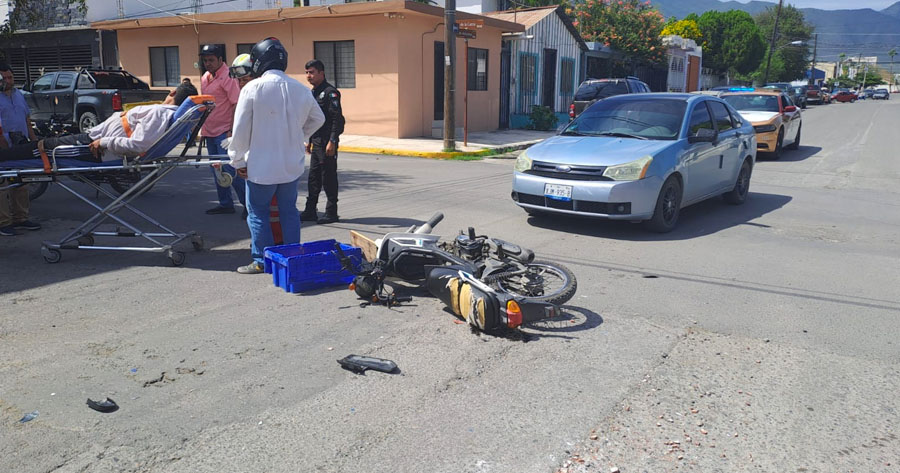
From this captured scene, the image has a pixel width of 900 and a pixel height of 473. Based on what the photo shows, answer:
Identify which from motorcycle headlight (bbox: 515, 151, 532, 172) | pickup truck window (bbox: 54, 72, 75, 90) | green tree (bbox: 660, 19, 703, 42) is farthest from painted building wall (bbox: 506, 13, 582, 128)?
green tree (bbox: 660, 19, 703, 42)

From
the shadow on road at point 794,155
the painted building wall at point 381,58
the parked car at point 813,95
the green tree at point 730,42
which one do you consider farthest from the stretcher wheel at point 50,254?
the parked car at point 813,95

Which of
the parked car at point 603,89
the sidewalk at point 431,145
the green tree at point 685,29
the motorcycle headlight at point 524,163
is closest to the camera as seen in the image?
the motorcycle headlight at point 524,163

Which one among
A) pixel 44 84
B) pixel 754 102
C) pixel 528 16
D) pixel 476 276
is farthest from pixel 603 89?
pixel 476 276

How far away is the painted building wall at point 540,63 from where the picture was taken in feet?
81.1

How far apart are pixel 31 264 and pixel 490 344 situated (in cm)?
472

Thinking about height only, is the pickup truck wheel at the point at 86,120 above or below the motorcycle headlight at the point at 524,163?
above

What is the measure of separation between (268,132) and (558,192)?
3432 millimetres

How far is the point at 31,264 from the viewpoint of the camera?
22.1 ft

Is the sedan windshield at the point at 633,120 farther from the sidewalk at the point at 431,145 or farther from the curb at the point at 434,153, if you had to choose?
the sidewalk at the point at 431,145

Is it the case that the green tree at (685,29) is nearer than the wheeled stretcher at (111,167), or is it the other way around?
the wheeled stretcher at (111,167)

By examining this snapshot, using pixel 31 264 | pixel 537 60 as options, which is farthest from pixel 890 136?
pixel 31 264

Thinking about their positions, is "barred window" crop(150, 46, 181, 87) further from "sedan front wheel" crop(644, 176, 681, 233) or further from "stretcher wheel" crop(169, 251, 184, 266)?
"sedan front wheel" crop(644, 176, 681, 233)

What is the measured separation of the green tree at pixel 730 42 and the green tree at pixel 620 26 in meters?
21.6

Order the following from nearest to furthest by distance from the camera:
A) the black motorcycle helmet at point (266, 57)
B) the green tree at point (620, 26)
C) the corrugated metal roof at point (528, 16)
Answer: the black motorcycle helmet at point (266, 57) < the corrugated metal roof at point (528, 16) < the green tree at point (620, 26)
